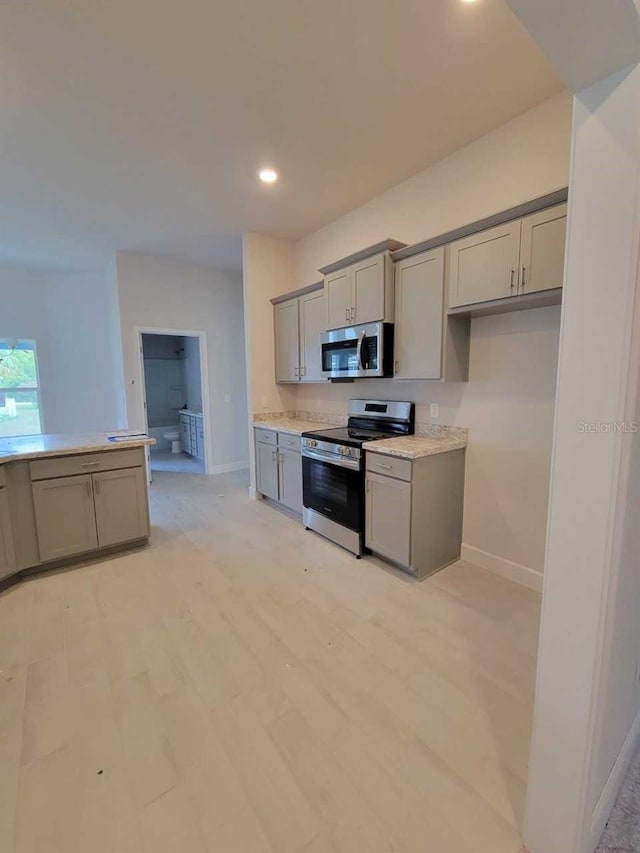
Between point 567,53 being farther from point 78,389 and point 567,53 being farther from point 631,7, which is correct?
point 78,389

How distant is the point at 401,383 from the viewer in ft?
10.9

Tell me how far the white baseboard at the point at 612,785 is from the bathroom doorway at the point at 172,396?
6.19 m

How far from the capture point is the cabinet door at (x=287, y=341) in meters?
4.14

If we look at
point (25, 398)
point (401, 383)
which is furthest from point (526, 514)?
point (25, 398)

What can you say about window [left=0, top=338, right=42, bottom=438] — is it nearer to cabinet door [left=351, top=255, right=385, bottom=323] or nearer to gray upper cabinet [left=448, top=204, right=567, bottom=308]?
cabinet door [left=351, top=255, right=385, bottom=323]

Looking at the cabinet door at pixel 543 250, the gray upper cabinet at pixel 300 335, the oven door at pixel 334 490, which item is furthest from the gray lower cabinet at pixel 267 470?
the cabinet door at pixel 543 250

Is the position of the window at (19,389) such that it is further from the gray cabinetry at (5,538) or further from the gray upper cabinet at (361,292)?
the gray upper cabinet at (361,292)

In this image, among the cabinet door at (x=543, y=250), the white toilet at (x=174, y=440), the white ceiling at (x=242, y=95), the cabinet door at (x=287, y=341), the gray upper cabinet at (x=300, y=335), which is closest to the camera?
the white ceiling at (x=242, y=95)

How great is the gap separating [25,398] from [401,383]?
577 centimetres

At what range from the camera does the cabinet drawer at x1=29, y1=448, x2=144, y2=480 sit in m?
2.68

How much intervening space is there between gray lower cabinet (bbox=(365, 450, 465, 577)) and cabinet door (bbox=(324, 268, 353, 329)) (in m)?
1.30

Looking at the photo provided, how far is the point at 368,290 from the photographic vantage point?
3.05 metres

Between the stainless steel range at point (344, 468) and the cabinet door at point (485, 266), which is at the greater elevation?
the cabinet door at point (485, 266)

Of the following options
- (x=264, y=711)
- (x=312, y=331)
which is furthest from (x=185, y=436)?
(x=264, y=711)
